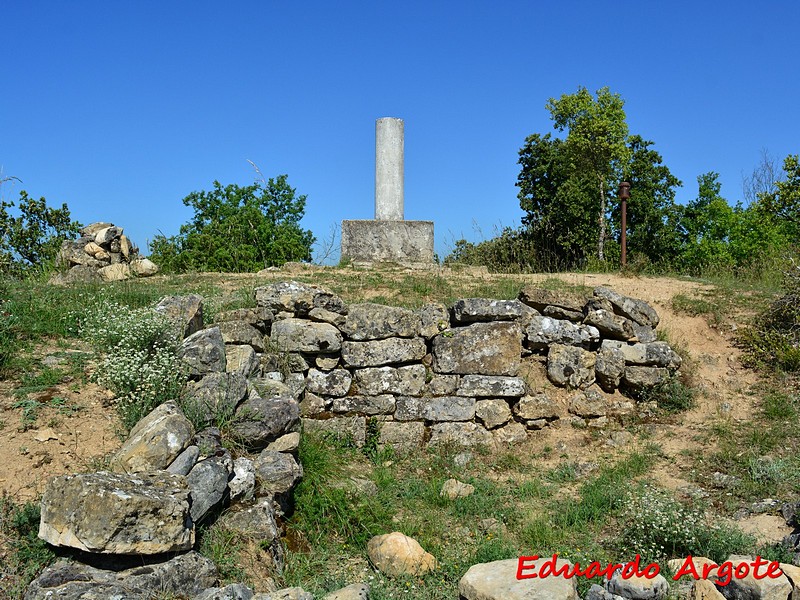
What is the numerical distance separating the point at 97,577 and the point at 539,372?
5.41m

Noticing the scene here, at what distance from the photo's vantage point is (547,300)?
838cm

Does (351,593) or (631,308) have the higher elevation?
(631,308)

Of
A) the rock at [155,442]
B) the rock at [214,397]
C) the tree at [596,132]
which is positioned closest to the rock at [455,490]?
the rock at [214,397]

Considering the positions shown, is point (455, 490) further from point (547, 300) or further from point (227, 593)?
point (227, 593)

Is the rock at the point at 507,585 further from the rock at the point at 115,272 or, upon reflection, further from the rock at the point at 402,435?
the rock at the point at 115,272

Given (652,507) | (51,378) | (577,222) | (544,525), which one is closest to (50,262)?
(51,378)

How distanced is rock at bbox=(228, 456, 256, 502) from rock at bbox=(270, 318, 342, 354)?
7.09ft

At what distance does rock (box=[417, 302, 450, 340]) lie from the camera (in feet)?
26.3

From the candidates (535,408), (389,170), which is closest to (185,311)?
(535,408)

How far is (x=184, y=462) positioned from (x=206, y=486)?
0.78ft

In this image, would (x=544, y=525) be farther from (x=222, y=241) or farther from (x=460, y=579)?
(x=222, y=241)

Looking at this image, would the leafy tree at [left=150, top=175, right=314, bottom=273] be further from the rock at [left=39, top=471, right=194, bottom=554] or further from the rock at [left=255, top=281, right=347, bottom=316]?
the rock at [left=39, top=471, right=194, bottom=554]

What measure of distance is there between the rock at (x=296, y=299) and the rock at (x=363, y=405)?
988 mm

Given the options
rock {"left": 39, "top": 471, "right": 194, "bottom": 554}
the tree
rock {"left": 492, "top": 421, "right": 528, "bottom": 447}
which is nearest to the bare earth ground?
rock {"left": 492, "top": 421, "right": 528, "bottom": 447}
